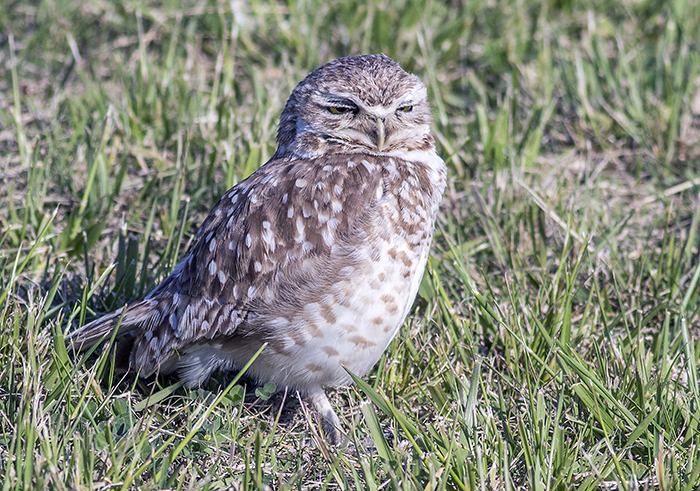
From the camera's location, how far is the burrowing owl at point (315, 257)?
3.03m

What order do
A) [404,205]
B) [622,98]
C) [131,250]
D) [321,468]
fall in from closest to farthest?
[321,468] → [404,205] → [131,250] → [622,98]

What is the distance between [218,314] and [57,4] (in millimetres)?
3914

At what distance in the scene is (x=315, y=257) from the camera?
3.06 m

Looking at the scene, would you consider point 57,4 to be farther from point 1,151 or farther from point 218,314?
point 218,314

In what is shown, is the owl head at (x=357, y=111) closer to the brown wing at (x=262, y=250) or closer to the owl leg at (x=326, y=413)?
the brown wing at (x=262, y=250)

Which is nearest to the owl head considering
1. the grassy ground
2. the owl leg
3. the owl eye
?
the owl eye

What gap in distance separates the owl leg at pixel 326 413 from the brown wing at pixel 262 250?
498 mm

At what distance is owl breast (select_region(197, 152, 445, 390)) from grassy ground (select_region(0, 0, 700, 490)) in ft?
0.88

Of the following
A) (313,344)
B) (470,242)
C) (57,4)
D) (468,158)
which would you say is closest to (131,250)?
(313,344)

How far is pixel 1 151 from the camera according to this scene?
4.76 meters

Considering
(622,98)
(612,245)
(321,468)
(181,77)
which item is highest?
(181,77)

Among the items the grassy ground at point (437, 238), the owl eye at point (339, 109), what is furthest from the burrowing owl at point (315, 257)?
the grassy ground at point (437, 238)

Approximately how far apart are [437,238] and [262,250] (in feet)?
4.66

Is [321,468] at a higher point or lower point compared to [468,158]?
lower
